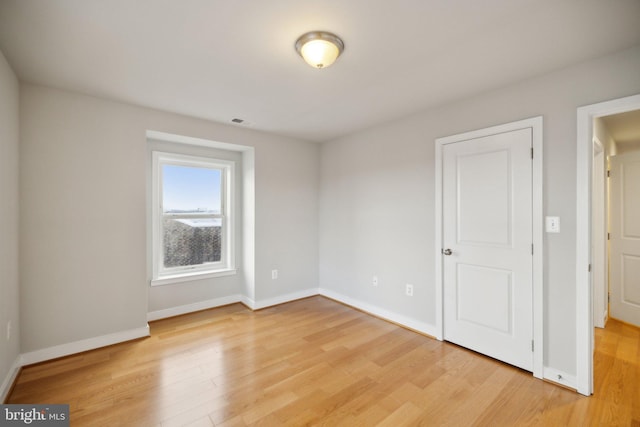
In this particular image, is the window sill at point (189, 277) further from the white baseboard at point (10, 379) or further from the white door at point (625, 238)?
the white door at point (625, 238)

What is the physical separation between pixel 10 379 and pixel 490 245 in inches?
160

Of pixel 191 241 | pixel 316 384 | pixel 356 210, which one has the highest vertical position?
pixel 356 210

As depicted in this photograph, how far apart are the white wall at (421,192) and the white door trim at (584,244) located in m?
0.05

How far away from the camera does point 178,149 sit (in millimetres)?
3564

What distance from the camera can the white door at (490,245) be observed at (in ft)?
7.65

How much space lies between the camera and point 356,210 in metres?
3.87

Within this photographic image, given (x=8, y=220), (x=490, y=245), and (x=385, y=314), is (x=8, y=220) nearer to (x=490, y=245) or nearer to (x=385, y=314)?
(x=385, y=314)

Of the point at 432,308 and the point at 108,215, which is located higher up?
the point at 108,215

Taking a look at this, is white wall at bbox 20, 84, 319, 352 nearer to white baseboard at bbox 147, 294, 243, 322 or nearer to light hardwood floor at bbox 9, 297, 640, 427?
white baseboard at bbox 147, 294, 243, 322

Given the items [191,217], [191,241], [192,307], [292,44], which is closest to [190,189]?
[191,217]

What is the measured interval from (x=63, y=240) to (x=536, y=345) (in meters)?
4.21

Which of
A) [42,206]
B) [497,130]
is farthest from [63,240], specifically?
[497,130]

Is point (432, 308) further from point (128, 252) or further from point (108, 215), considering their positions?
point (108, 215)

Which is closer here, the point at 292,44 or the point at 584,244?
the point at 292,44
